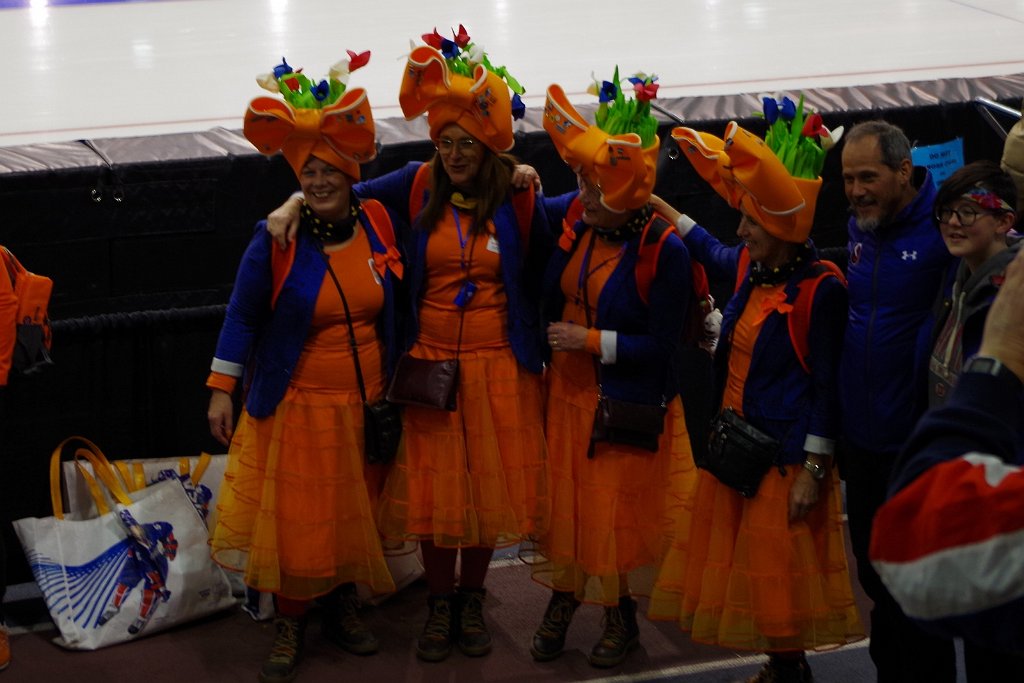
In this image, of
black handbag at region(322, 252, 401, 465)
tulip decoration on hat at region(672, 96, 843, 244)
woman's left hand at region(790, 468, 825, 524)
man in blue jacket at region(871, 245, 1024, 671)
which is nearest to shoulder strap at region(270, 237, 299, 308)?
black handbag at region(322, 252, 401, 465)

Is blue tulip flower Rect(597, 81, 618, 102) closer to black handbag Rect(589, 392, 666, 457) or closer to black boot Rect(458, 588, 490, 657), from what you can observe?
black handbag Rect(589, 392, 666, 457)

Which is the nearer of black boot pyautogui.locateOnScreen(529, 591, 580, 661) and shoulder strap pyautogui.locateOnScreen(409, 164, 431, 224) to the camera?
shoulder strap pyautogui.locateOnScreen(409, 164, 431, 224)

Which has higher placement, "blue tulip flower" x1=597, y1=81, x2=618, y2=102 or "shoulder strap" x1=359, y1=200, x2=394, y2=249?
"blue tulip flower" x1=597, y1=81, x2=618, y2=102

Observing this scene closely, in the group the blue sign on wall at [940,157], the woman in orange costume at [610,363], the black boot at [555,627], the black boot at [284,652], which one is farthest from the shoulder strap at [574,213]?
the blue sign on wall at [940,157]

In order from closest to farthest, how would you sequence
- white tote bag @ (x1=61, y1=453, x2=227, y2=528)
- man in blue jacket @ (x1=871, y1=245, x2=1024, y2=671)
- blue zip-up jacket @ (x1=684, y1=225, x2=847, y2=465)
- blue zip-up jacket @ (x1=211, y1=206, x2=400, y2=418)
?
man in blue jacket @ (x1=871, y1=245, x2=1024, y2=671)
blue zip-up jacket @ (x1=684, y1=225, x2=847, y2=465)
blue zip-up jacket @ (x1=211, y1=206, x2=400, y2=418)
white tote bag @ (x1=61, y1=453, x2=227, y2=528)

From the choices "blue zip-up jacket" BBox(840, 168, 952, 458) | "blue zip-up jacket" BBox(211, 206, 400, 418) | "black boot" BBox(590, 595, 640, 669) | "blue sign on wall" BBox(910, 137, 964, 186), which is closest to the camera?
"blue zip-up jacket" BBox(840, 168, 952, 458)

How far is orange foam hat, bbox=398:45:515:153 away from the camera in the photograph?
357cm

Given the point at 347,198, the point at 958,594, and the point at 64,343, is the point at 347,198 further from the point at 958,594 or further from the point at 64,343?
the point at 958,594

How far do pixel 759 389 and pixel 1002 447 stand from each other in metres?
1.78

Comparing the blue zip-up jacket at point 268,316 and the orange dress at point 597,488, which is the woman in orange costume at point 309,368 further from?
the orange dress at point 597,488

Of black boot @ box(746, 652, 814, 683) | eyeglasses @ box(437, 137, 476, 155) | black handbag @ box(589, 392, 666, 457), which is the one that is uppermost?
eyeglasses @ box(437, 137, 476, 155)

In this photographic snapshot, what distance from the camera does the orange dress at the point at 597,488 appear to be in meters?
3.69

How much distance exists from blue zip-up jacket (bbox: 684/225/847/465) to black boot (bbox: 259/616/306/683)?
4.54 ft

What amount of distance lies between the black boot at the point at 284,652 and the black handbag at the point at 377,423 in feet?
1.78
